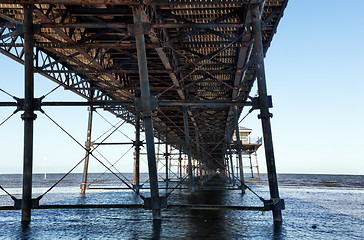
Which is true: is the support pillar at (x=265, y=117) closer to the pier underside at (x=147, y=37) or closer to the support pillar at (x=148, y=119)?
the pier underside at (x=147, y=37)

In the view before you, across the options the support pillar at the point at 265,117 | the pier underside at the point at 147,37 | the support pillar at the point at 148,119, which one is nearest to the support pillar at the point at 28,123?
the pier underside at the point at 147,37

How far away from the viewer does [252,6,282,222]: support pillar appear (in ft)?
34.1

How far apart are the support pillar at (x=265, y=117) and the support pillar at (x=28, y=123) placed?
23.8 feet

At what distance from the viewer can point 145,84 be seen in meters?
10.5

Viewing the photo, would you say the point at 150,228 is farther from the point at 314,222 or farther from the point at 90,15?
the point at 90,15

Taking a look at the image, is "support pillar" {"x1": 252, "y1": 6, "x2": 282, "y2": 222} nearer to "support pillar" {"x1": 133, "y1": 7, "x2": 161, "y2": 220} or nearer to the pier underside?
the pier underside

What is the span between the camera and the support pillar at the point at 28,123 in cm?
1047

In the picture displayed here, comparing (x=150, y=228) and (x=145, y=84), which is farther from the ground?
(x=145, y=84)

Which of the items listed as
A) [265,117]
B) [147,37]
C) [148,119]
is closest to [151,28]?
[147,37]

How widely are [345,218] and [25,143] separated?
12193 mm

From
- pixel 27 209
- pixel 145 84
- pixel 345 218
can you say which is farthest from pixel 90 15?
pixel 345 218

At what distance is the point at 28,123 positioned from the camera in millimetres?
10633

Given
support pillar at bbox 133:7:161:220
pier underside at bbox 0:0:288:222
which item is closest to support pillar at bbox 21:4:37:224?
pier underside at bbox 0:0:288:222

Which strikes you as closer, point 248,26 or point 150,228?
point 150,228
